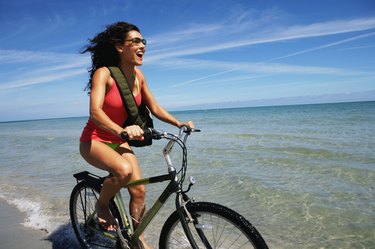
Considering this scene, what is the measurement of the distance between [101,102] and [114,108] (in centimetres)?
30

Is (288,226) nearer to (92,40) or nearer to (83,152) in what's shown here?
(83,152)

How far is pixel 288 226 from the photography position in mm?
4859

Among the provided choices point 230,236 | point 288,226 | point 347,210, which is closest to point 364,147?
point 347,210

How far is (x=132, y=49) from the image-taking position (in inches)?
130

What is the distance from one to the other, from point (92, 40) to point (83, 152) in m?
1.28

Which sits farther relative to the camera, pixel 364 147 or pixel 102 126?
pixel 364 147

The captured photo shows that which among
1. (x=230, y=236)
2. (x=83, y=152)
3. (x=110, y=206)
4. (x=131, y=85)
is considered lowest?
(x=230, y=236)

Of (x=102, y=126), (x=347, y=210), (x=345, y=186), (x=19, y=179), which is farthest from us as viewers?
(x=19, y=179)

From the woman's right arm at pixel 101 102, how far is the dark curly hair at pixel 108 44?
332 millimetres

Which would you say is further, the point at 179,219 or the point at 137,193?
the point at 137,193

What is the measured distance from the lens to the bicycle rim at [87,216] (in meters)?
3.73

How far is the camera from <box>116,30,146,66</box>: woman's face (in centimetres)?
330

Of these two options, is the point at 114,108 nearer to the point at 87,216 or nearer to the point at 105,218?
the point at 105,218

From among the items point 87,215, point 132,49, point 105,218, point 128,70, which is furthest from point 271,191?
point 132,49
